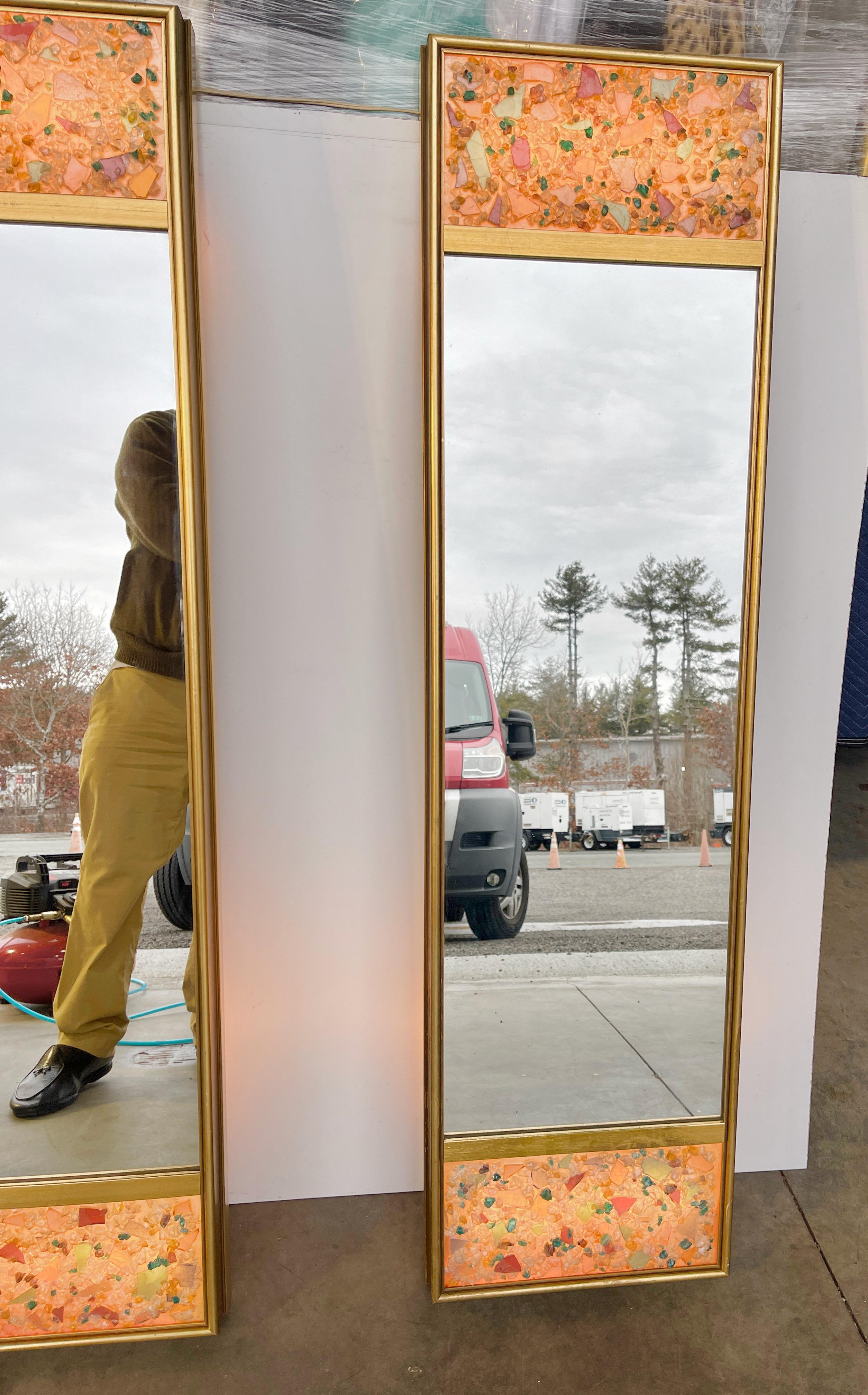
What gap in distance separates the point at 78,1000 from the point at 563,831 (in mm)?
959

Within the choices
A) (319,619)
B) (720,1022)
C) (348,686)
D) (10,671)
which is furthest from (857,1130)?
(10,671)

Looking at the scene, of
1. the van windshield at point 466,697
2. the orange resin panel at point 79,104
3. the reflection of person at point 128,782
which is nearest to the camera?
the orange resin panel at point 79,104

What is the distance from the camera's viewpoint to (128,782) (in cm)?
149

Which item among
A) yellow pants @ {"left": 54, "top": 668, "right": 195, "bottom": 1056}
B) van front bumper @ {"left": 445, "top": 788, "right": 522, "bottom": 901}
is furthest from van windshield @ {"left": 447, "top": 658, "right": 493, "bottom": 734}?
yellow pants @ {"left": 54, "top": 668, "right": 195, "bottom": 1056}

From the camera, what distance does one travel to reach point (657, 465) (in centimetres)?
156

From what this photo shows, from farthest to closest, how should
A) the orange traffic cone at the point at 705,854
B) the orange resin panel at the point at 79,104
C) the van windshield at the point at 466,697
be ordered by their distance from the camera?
the orange traffic cone at the point at 705,854
the van windshield at the point at 466,697
the orange resin panel at the point at 79,104

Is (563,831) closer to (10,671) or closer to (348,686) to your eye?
(348,686)

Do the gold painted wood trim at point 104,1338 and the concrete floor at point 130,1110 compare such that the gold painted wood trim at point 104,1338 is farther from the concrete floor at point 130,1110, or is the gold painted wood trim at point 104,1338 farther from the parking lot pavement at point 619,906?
the parking lot pavement at point 619,906

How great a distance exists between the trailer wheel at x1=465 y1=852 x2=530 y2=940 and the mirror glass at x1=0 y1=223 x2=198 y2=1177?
0.53m

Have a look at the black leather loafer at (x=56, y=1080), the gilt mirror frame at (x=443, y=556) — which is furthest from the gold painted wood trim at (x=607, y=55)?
the black leather loafer at (x=56, y=1080)

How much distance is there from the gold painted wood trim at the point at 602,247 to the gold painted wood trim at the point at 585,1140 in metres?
1.66

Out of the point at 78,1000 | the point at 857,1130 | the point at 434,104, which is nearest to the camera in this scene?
the point at 434,104

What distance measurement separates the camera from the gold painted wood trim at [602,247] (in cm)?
146

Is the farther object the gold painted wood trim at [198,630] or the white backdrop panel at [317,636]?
the white backdrop panel at [317,636]
